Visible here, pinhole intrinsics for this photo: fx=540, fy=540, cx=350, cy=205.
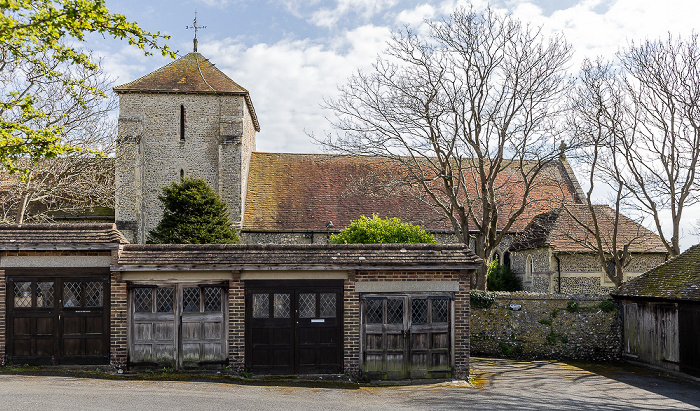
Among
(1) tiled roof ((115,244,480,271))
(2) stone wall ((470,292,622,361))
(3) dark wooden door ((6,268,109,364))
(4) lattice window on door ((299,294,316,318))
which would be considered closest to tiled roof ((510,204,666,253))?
(2) stone wall ((470,292,622,361))

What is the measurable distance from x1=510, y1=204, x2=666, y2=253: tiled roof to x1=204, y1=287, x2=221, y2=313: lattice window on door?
15.4m

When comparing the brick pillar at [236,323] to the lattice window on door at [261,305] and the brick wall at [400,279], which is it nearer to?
the lattice window on door at [261,305]

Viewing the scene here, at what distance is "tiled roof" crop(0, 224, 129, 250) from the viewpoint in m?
11.3

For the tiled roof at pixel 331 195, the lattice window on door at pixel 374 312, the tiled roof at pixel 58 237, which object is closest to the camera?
the tiled roof at pixel 58 237

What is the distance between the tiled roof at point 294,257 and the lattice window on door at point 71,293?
1128 millimetres

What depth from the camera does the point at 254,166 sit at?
28.2 meters

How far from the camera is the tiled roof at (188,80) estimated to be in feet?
82.5

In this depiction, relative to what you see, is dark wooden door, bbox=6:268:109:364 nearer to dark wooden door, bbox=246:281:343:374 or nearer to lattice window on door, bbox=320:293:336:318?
dark wooden door, bbox=246:281:343:374

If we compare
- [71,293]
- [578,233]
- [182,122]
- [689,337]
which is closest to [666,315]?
[689,337]

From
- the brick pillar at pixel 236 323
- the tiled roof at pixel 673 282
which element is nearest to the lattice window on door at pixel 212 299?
the brick pillar at pixel 236 323

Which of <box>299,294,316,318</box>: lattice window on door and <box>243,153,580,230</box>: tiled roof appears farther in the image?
<box>243,153,580,230</box>: tiled roof

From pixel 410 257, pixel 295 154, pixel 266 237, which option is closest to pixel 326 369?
pixel 410 257

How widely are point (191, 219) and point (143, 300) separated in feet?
25.5

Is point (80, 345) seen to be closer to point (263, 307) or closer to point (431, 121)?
point (263, 307)
